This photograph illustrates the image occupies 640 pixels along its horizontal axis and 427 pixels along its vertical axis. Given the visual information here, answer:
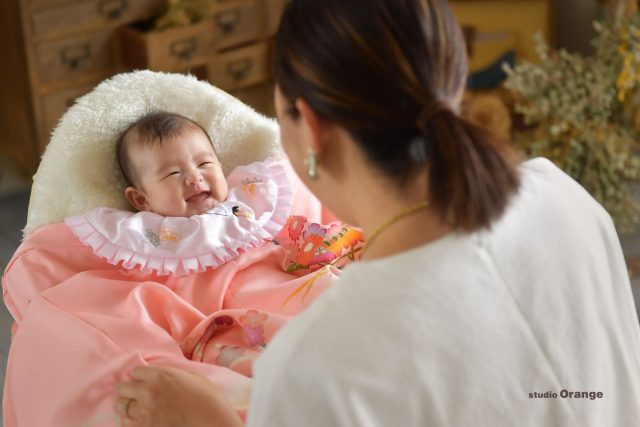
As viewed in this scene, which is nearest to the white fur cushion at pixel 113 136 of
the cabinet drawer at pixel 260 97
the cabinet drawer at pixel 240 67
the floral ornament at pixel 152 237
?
the floral ornament at pixel 152 237

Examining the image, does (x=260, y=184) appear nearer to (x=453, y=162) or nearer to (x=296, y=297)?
(x=296, y=297)

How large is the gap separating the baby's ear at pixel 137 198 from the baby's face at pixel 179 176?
0.7 inches

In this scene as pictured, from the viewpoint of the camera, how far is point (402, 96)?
39.7 inches

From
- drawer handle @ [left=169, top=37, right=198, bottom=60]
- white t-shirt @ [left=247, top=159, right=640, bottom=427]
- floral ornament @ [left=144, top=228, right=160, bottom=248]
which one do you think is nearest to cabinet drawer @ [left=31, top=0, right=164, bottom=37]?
drawer handle @ [left=169, top=37, right=198, bottom=60]

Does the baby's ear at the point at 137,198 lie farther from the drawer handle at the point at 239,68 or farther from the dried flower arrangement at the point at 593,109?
the drawer handle at the point at 239,68

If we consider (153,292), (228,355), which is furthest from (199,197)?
(228,355)

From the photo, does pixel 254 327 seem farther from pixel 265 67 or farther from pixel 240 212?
pixel 265 67

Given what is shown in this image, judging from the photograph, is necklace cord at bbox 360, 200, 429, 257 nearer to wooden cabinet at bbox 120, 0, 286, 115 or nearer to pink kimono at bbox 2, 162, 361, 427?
pink kimono at bbox 2, 162, 361, 427

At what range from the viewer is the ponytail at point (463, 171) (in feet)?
3.25

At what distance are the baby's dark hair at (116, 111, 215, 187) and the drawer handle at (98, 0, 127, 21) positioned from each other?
1434 millimetres

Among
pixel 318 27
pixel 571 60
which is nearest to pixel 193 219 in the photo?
pixel 318 27

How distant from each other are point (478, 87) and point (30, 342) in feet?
8.29

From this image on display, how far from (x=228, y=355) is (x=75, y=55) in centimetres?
186

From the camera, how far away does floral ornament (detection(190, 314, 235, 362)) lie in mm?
1582
